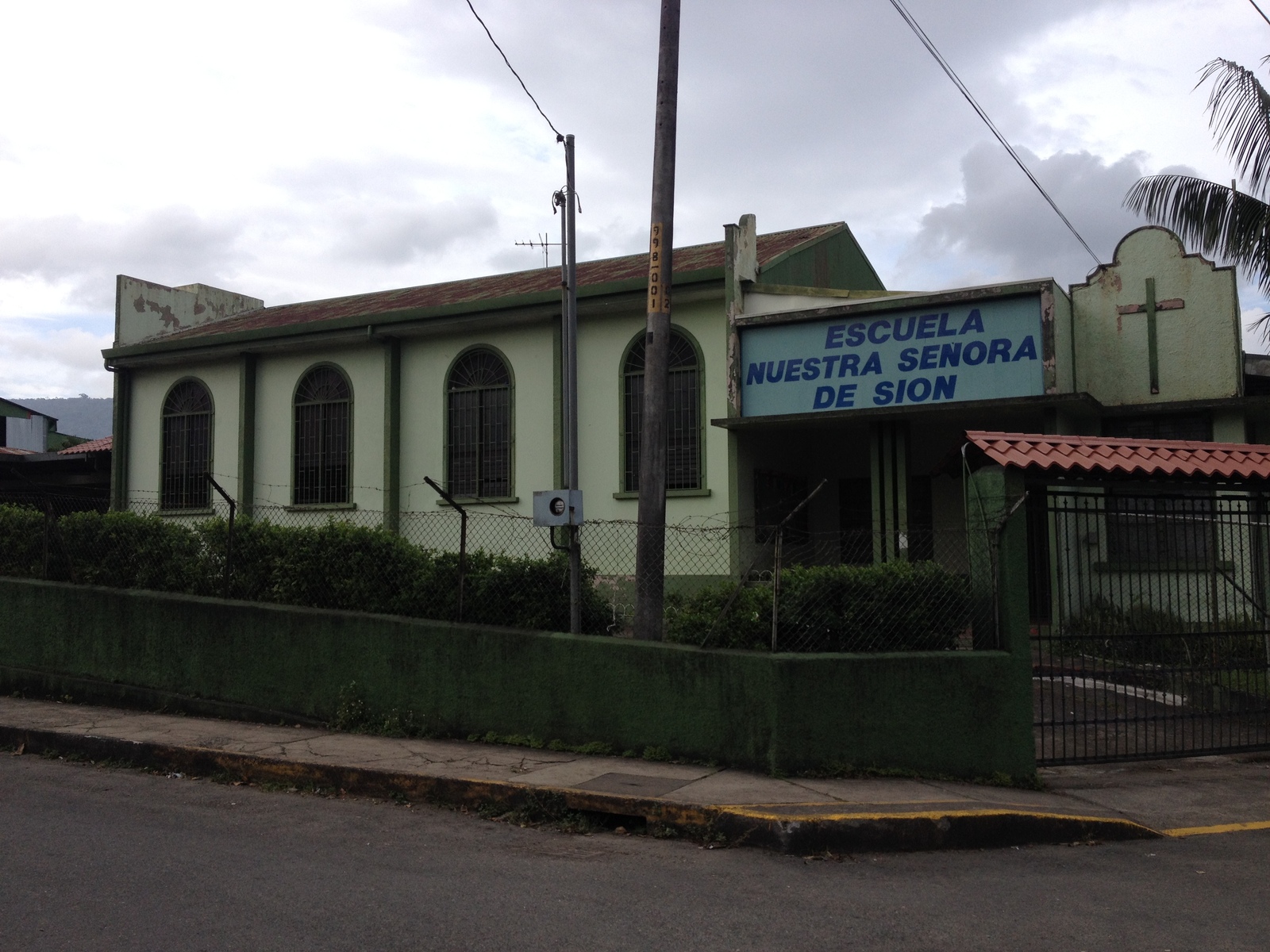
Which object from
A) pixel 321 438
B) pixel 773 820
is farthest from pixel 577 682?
pixel 321 438

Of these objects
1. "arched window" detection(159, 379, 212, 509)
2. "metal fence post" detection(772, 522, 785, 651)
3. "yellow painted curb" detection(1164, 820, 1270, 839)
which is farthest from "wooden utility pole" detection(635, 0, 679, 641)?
"arched window" detection(159, 379, 212, 509)

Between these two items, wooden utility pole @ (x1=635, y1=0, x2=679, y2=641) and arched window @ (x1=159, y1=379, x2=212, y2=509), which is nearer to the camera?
wooden utility pole @ (x1=635, y1=0, x2=679, y2=641)

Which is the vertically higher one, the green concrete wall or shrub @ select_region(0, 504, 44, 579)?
shrub @ select_region(0, 504, 44, 579)

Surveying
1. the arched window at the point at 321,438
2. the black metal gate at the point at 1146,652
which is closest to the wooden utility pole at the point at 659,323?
the black metal gate at the point at 1146,652

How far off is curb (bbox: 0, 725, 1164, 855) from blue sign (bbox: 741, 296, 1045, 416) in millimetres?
8151

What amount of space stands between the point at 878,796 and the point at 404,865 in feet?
10.2

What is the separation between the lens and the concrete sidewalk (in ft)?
21.5

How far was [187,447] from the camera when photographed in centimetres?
2167

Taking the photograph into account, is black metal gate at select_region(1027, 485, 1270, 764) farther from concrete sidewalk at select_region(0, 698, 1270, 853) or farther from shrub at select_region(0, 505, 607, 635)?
shrub at select_region(0, 505, 607, 635)

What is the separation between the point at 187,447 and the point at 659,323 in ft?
51.4

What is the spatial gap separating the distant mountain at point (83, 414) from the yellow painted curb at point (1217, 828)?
13579 cm

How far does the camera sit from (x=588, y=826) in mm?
6871

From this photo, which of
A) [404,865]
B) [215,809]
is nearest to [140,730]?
[215,809]

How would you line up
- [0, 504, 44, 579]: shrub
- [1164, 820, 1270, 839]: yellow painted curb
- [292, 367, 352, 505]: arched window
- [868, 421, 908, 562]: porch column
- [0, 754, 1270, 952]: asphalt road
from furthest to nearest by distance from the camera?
1. [292, 367, 352, 505]: arched window
2. [868, 421, 908, 562]: porch column
3. [0, 504, 44, 579]: shrub
4. [1164, 820, 1270, 839]: yellow painted curb
5. [0, 754, 1270, 952]: asphalt road
